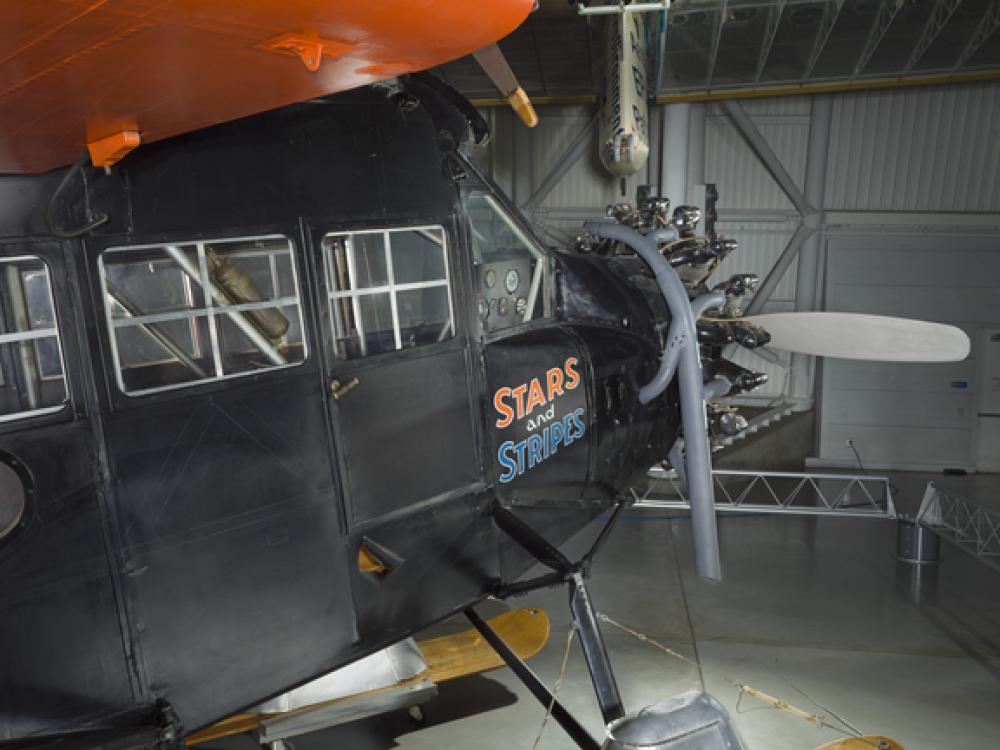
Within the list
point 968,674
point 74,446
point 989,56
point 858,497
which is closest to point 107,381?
point 74,446

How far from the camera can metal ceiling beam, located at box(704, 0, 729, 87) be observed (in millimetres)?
11069

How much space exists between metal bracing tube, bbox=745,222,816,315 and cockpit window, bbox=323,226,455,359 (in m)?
13.4

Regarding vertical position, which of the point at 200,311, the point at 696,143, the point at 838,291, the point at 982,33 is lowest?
the point at 838,291

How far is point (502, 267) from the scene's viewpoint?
A: 4.43 meters

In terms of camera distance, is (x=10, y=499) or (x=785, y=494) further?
(x=785, y=494)

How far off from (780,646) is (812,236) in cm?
1047

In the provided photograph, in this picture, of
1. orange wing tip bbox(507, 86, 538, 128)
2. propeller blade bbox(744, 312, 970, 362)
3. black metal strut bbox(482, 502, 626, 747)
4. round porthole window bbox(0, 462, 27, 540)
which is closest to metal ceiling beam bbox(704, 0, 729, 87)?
propeller blade bbox(744, 312, 970, 362)

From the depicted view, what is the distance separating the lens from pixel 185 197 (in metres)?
2.88

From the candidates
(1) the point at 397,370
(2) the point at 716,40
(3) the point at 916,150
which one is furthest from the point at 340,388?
(3) the point at 916,150

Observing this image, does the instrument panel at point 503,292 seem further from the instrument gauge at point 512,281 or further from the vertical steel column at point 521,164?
the vertical steel column at point 521,164

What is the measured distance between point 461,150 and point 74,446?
2.35 metres

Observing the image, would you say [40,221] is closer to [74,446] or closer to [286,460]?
[74,446]

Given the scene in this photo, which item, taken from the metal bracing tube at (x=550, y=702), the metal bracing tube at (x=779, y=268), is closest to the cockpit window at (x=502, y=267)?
the metal bracing tube at (x=550, y=702)

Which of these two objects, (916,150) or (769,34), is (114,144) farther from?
(916,150)
